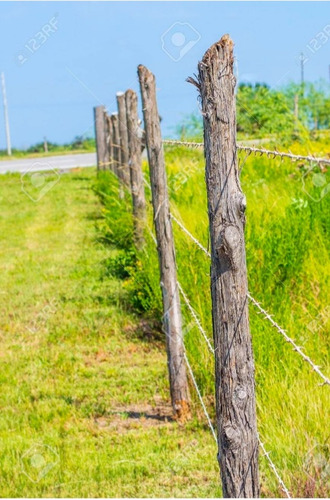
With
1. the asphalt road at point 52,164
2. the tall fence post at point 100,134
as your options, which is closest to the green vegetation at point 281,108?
the tall fence post at point 100,134

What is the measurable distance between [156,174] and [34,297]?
11.5 feet

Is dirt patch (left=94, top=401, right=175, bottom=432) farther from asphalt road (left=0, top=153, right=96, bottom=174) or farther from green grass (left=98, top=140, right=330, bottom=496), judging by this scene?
asphalt road (left=0, top=153, right=96, bottom=174)

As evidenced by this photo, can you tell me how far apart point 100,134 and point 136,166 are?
37.8 ft

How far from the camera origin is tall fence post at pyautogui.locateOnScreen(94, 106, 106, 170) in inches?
758

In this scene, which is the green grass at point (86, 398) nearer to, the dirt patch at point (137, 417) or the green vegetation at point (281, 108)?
the dirt patch at point (137, 417)

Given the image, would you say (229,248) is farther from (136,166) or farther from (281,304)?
(136,166)

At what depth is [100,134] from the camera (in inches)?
765

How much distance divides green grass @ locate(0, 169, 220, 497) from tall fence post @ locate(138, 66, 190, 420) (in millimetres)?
174

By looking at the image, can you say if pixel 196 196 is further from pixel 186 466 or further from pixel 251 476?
pixel 251 476

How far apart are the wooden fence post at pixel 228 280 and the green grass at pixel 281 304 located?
56cm

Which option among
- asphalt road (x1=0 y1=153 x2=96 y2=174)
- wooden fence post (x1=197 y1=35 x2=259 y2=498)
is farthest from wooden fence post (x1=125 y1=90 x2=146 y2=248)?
asphalt road (x1=0 y1=153 x2=96 y2=174)

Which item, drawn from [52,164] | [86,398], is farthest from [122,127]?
[52,164]

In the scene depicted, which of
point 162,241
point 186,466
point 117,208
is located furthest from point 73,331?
point 117,208

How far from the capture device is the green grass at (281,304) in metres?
3.55
